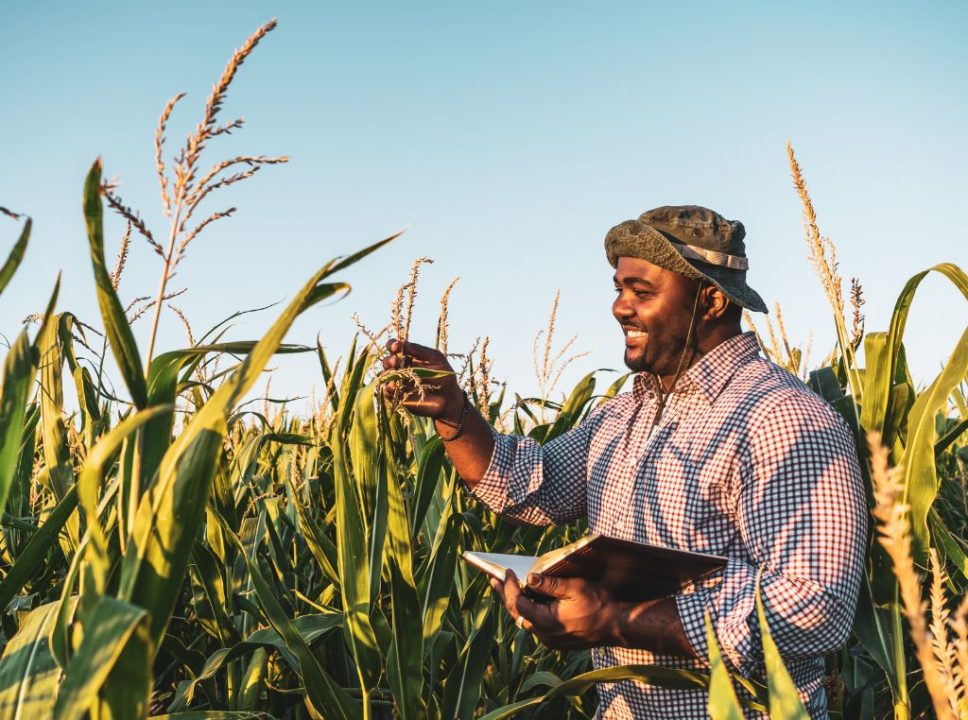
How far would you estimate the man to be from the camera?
165 cm

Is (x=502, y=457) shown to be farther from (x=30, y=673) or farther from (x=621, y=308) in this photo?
(x=30, y=673)

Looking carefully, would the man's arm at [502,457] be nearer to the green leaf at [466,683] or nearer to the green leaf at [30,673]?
the green leaf at [466,683]

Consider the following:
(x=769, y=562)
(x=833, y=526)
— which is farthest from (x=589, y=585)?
(x=833, y=526)

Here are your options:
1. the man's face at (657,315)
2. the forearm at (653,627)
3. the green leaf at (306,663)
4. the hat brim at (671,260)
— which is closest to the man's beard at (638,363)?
the man's face at (657,315)

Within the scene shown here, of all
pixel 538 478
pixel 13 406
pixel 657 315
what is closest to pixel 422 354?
pixel 538 478

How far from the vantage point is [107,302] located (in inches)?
36.4

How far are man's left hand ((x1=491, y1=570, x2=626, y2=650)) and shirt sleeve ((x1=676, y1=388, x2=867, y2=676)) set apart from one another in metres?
0.15

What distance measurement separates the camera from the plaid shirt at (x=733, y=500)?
1.63 m

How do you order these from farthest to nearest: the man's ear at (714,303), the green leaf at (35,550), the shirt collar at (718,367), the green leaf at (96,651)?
the man's ear at (714,303), the shirt collar at (718,367), the green leaf at (35,550), the green leaf at (96,651)

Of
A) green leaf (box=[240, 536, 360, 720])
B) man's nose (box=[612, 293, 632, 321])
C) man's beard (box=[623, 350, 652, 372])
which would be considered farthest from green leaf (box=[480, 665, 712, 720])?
man's nose (box=[612, 293, 632, 321])

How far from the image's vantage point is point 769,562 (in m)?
1.70

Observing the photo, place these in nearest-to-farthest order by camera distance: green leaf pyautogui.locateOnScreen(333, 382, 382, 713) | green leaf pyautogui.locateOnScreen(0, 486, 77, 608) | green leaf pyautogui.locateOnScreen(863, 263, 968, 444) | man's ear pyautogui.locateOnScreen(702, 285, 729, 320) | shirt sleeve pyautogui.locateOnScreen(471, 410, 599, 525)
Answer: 1. green leaf pyautogui.locateOnScreen(0, 486, 77, 608)
2. green leaf pyautogui.locateOnScreen(333, 382, 382, 713)
3. green leaf pyautogui.locateOnScreen(863, 263, 968, 444)
4. man's ear pyautogui.locateOnScreen(702, 285, 729, 320)
5. shirt sleeve pyautogui.locateOnScreen(471, 410, 599, 525)

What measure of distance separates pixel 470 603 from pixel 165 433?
152 cm

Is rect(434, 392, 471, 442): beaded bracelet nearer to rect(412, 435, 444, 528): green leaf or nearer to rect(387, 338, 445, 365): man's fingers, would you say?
rect(387, 338, 445, 365): man's fingers
